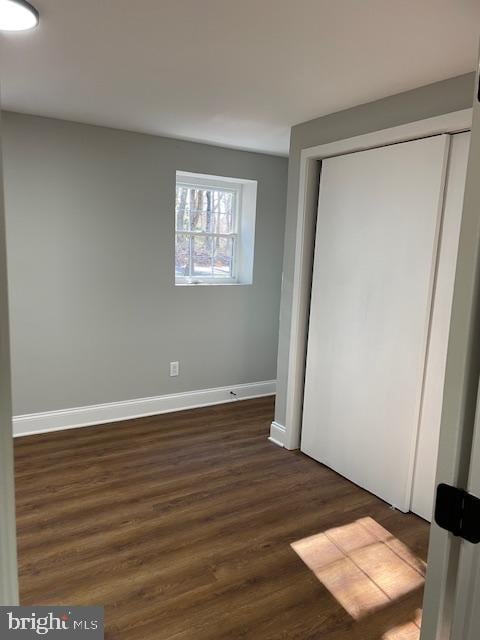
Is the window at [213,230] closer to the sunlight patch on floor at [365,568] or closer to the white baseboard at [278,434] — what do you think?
the white baseboard at [278,434]

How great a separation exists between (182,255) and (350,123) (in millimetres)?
1918

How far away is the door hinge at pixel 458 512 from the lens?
84cm

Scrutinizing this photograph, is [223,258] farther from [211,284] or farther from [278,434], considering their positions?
[278,434]

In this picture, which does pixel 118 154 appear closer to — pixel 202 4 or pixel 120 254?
pixel 120 254

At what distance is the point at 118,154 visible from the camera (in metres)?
3.57

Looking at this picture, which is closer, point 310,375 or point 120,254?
point 310,375

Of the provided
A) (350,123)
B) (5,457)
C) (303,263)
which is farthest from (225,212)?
(5,457)

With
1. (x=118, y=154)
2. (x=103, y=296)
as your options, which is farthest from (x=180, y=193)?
(x=103, y=296)

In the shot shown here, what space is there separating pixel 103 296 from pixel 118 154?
109cm

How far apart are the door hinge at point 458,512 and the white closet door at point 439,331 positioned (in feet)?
5.15

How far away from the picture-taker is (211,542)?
7.69 ft

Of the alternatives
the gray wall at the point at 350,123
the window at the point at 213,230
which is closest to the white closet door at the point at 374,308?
the gray wall at the point at 350,123

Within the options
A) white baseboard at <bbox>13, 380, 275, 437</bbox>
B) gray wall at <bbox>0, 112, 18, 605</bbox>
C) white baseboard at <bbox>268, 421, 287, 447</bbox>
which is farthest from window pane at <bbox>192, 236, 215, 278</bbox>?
gray wall at <bbox>0, 112, 18, 605</bbox>

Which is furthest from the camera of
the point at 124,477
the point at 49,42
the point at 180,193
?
the point at 180,193
